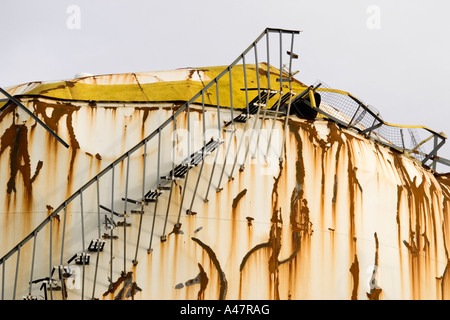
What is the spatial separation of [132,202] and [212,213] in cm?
153

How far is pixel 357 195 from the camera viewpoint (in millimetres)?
18406

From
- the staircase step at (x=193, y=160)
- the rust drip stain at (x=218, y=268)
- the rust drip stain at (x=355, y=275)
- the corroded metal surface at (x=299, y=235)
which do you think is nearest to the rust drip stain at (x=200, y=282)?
the corroded metal surface at (x=299, y=235)

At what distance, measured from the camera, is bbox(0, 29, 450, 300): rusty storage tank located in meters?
17.2

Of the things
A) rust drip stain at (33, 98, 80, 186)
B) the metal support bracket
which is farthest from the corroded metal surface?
the metal support bracket

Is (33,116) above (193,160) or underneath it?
above

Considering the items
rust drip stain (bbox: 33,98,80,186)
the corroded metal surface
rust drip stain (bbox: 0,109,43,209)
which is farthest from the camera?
rust drip stain (bbox: 33,98,80,186)

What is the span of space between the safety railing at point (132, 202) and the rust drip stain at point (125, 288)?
7 centimetres

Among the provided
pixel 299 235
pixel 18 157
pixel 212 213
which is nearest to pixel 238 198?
pixel 212 213

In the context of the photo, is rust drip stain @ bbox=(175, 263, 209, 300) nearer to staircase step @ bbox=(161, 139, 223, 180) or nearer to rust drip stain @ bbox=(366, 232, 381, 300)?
staircase step @ bbox=(161, 139, 223, 180)

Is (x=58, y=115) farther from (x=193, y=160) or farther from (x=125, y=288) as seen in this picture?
(x=125, y=288)

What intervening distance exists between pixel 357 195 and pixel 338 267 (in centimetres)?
158

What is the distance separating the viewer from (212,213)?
1755 cm

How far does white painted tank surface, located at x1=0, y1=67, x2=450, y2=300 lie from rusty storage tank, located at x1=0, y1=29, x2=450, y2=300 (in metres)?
0.03
